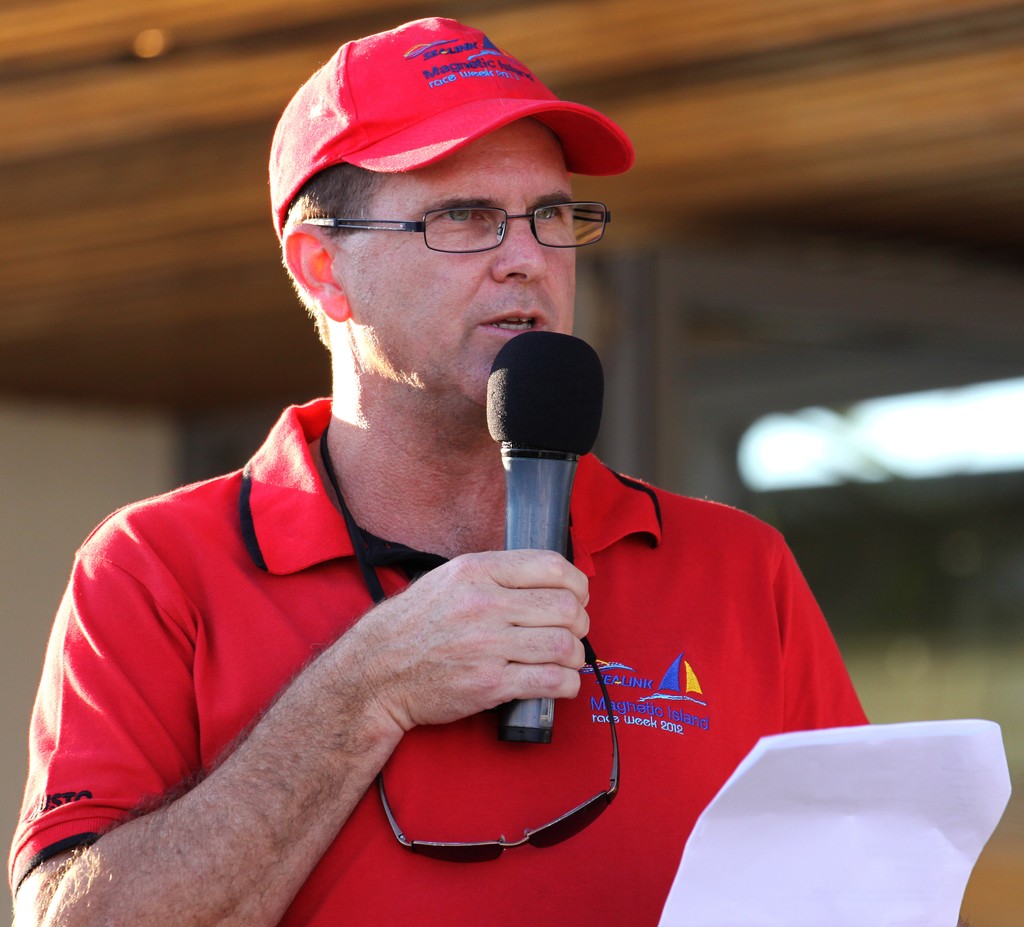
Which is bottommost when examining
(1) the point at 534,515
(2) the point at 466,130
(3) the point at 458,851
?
(3) the point at 458,851

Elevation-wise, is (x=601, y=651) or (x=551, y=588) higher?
(x=551, y=588)

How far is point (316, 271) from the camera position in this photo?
222 centimetres

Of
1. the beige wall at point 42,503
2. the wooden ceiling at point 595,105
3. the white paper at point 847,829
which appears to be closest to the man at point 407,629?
the white paper at point 847,829

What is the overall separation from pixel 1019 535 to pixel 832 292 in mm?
2189

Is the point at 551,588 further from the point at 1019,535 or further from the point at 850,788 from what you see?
the point at 1019,535

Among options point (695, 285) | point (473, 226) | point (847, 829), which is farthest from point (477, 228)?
point (695, 285)

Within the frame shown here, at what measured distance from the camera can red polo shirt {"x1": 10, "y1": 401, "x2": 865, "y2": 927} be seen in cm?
174

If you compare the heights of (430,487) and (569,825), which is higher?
(430,487)

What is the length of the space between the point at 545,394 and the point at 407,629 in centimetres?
32

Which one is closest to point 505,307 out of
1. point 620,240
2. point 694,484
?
point 620,240

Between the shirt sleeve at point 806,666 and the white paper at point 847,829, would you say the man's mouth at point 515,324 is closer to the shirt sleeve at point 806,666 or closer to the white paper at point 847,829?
the shirt sleeve at point 806,666

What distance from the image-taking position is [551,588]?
1.62 metres

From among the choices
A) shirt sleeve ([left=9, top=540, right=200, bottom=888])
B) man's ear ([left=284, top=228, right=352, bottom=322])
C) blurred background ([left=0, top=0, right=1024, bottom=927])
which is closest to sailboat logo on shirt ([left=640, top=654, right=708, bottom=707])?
shirt sleeve ([left=9, top=540, right=200, bottom=888])

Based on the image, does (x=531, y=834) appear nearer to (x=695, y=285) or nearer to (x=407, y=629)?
(x=407, y=629)
